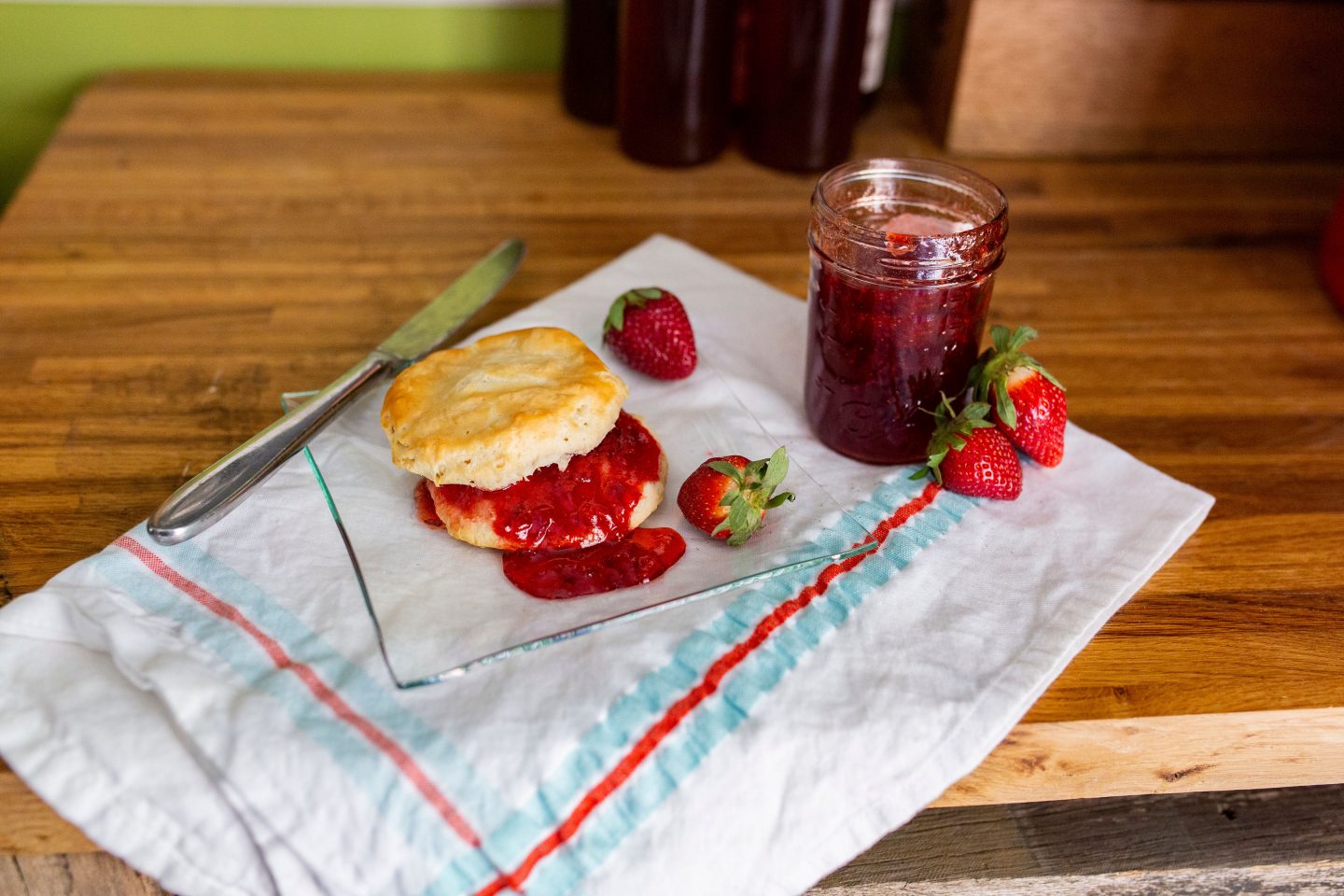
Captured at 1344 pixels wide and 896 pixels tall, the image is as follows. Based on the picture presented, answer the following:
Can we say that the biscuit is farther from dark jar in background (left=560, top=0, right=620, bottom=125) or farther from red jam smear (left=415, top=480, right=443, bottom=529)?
dark jar in background (left=560, top=0, right=620, bottom=125)

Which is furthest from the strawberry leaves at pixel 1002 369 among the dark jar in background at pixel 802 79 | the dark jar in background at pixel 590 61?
the dark jar in background at pixel 590 61

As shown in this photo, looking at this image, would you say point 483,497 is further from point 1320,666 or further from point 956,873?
point 1320,666

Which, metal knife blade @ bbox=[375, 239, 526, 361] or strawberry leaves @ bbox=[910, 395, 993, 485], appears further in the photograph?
metal knife blade @ bbox=[375, 239, 526, 361]

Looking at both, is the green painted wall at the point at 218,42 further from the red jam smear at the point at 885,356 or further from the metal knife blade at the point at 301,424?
the red jam smear at the point at 885,356

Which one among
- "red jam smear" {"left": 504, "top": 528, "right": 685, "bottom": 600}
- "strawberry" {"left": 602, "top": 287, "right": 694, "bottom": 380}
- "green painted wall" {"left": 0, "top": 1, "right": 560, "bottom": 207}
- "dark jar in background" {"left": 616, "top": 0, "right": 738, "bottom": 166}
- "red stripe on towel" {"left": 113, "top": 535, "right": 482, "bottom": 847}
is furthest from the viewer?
"green painted wall" {"left": 0, "top": 1, "right": 560, "bottom": 207}

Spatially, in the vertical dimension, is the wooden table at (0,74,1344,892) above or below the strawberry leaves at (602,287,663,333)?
below

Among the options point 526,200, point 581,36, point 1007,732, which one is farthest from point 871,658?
point 581,36

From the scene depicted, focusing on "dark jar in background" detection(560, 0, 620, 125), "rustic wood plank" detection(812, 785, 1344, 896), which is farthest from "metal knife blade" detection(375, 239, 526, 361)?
"rustic wood plank" detection(812, 785, 1344, 896)
